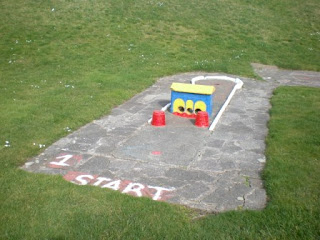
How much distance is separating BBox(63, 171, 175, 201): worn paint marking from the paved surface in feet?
0.04

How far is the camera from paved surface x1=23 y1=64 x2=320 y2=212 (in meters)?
4.86

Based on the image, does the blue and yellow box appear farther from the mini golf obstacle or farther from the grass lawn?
the grass lawn

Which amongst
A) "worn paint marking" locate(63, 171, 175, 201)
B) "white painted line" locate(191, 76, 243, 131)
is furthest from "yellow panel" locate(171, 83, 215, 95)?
"worn paint marking" locate(63, 171, 175, 201)

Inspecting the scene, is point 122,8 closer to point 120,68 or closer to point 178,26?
point 178,26

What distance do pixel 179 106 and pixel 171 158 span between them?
7.36ft

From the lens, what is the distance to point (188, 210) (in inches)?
174

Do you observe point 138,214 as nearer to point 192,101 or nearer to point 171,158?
point 171,158

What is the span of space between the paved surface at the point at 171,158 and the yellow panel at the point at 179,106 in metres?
0.22

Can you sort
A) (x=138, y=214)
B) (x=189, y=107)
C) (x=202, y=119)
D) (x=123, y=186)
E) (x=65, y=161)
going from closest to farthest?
1. (x=138, y=214)
2. (x=123, y=186)
3. (x=65, y=161)
4. (x=202, y=119)
5. (x=189, y=107)

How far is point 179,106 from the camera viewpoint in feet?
26.1

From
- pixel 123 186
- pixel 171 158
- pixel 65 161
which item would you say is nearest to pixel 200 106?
pixel 171 158

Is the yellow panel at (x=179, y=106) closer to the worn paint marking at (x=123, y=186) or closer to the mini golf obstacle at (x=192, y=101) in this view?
the mini golf obstacle at (x=192, y=101)

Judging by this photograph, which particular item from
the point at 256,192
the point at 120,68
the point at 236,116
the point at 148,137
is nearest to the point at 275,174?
the point at 256,192

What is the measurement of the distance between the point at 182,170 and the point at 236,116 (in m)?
2.82
